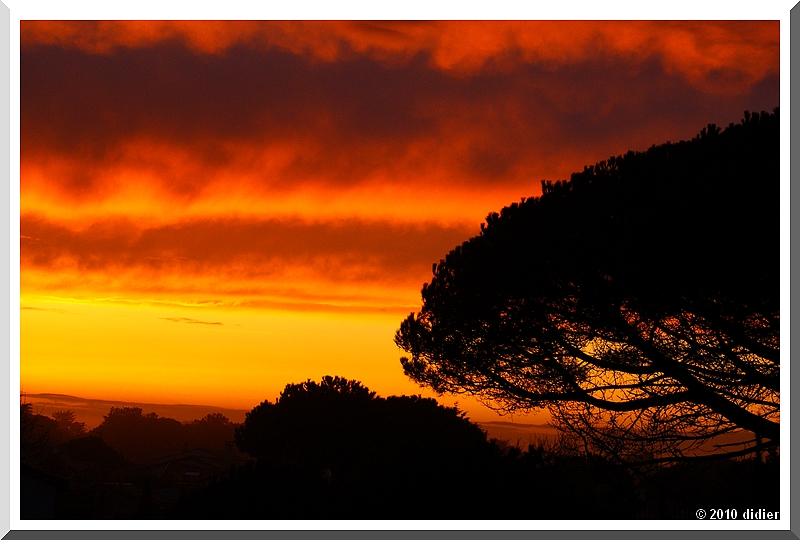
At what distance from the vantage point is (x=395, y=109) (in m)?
11.6

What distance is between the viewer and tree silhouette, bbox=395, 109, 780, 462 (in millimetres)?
9180

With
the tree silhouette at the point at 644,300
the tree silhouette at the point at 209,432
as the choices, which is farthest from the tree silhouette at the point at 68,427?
the tree silhouette at the point at 644,300

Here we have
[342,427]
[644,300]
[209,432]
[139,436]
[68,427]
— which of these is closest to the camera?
[644,300]

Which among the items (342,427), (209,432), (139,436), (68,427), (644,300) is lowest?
(139,436)

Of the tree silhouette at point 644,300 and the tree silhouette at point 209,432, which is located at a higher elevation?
the tree silhouette at point 644,300

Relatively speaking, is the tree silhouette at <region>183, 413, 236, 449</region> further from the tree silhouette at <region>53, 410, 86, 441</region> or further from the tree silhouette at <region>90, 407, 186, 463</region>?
the tree silhouette at <region>53, 410, 86, 441</region>

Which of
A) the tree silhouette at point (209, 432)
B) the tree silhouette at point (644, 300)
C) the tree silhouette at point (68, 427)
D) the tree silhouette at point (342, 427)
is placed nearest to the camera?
the tree silhouette at point (644, 300)

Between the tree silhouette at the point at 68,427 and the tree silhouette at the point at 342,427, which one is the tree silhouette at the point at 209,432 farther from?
the tree silhouette at the point at 342,427

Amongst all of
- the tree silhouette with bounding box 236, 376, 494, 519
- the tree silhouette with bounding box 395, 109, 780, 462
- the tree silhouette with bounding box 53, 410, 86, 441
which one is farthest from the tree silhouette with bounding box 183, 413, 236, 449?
the tree silhouette with bounding box 395, 109, 780, 462

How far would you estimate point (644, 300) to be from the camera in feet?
32.8

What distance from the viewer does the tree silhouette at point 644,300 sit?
361 inches

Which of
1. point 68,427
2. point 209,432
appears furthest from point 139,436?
point 209,432

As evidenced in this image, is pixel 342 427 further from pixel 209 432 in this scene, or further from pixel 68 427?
pixel 68 427
